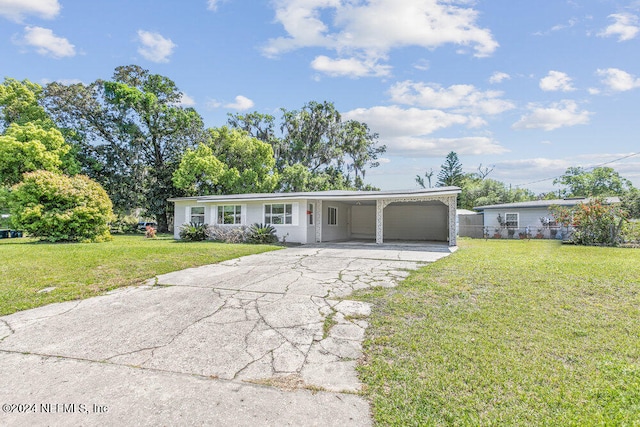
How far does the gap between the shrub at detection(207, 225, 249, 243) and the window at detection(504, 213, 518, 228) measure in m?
16.6

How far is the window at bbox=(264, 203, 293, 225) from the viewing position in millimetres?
15508

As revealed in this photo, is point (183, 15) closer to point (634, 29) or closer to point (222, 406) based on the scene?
point (222, 406)

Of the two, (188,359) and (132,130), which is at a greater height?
(132,130)

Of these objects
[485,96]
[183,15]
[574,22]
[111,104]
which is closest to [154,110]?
[111,104]

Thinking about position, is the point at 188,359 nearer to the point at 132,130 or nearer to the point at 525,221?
the point at 525,221

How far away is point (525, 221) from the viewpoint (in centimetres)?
2020

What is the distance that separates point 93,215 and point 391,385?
52.6 feet

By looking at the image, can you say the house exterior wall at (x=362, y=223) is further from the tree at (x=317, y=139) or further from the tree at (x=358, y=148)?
the tree at (x=358, y=148)

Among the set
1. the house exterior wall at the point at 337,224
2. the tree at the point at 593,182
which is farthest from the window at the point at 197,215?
the tree at the point at 593,182

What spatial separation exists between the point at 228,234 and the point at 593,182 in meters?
44.8

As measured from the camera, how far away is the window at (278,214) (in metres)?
15.5

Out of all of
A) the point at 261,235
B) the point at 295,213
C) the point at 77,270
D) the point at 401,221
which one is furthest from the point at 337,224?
Result: the point at 77,270

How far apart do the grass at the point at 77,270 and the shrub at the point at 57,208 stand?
14.4 feet

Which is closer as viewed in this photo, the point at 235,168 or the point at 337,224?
the point at 337,224
